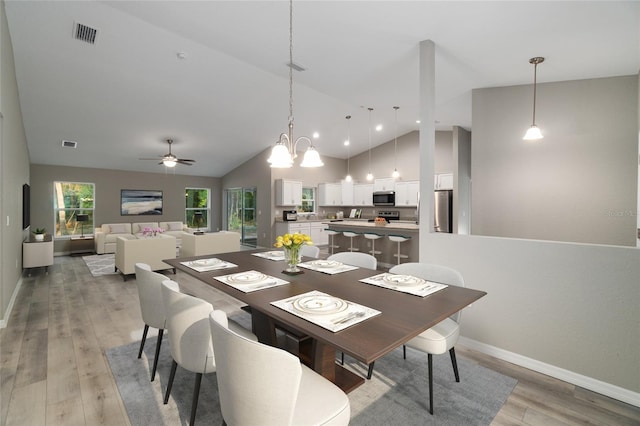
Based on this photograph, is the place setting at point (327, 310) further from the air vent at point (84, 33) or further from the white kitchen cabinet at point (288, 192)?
the white kitchen cabinet at point (288, 192)

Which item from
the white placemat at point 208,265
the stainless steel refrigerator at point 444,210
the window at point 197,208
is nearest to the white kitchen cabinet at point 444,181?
the stainless steel refrigerator at point 444,210

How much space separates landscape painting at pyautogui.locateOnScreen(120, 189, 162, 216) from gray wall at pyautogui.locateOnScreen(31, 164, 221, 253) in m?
0.11

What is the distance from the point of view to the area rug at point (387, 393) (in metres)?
1.81

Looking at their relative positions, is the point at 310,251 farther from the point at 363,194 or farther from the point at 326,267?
the point at 363,194

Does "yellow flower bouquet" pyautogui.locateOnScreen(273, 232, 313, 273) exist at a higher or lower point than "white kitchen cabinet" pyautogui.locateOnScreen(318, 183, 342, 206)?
lower

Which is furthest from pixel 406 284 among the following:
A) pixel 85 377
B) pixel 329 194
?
pixel 329 194

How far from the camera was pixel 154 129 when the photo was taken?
249 inches

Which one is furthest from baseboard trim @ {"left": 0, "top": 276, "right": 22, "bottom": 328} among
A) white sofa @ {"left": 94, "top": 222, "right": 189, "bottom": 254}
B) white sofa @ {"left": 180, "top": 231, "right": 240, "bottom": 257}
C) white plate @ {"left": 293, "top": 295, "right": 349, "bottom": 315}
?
white plate @ {"left": 293, "top": 295, "right": 349, "bottom": 315}

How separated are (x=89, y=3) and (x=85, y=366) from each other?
3.64 meters

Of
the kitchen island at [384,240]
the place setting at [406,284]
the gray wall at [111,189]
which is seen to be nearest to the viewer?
the place setting at [406,284]

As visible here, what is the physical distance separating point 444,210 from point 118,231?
8.44m

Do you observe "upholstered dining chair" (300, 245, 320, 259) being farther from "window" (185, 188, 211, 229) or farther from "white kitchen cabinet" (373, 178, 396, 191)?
"window" (185, 188, 211, 229)

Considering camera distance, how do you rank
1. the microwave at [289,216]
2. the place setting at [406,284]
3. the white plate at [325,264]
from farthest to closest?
the microwave at [289,216] → the white plate at [325,264] → the place setting at [406,284]

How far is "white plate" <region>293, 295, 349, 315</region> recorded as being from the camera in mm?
1404
